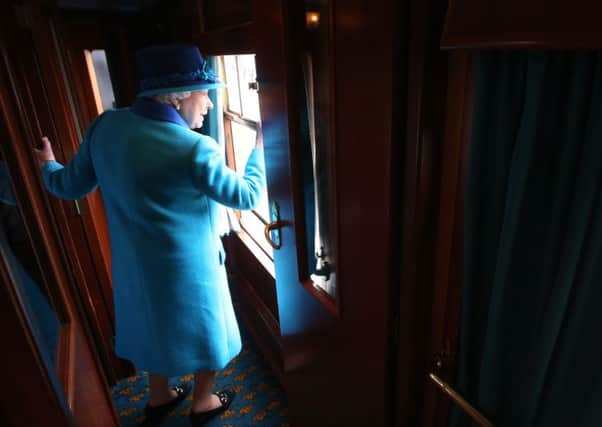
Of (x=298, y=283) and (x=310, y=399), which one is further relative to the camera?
(x=310, y=399)

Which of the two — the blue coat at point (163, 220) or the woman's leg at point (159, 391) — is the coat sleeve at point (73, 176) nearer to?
the blue coat at point (163, 220)

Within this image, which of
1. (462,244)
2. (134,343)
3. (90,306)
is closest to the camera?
(462,244)

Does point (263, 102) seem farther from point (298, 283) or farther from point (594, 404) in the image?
point (594, 404)

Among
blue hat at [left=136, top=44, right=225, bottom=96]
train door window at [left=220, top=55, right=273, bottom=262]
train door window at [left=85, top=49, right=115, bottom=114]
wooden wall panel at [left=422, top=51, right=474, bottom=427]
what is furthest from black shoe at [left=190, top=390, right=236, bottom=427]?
train door window at [left=85, top=49, right=115, bottom=114]

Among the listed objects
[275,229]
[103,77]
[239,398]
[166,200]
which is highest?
[103,77]

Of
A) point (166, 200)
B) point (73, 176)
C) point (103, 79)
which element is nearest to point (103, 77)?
point (103, 79)

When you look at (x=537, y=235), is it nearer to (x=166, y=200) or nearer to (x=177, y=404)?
(x=166, y=200)

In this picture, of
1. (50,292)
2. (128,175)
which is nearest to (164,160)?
(128,175)

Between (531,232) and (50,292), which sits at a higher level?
(531,232)

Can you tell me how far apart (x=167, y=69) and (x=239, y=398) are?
1.58 metres

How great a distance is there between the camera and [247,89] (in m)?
2.04

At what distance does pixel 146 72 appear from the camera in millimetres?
1339

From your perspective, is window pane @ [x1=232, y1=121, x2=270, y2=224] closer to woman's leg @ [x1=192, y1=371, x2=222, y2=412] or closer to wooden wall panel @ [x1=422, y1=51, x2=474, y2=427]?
woman's leg @ [x1=192, y1=371, x2=222, y2=412]

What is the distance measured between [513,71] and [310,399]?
1289 mm
